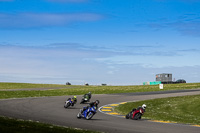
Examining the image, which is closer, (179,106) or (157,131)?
(157,131)

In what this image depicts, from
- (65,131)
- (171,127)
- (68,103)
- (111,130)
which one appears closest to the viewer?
(65,131)

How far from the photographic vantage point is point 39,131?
1538 centimetres

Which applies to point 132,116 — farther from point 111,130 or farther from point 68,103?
point 68,103

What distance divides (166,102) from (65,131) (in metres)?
30.9

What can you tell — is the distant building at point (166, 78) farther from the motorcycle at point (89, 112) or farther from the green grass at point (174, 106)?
the motorcycle at point (89, 112)

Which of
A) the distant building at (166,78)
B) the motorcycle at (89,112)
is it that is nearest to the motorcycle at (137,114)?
the motorcycle at (89,112)

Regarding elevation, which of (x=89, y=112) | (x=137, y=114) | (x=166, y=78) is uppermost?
(x=166, y=78)

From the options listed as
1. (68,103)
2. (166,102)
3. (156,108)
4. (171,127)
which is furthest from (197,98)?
(171,127)

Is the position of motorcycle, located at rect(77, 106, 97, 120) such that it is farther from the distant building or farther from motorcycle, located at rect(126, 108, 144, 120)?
the distant building

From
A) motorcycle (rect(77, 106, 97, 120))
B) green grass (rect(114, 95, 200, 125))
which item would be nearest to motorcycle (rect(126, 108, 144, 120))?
motorcycle (rect(77, 106, 97, 120))

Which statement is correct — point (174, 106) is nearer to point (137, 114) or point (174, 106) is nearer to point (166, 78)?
point (137, 114)

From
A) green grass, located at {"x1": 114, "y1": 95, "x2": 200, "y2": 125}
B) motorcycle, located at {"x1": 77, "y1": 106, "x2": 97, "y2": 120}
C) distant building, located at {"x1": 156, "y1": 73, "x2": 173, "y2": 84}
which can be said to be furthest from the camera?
distant building, located at {"x1": 156, "y1": 73, "x2": 173, "y2": 84}

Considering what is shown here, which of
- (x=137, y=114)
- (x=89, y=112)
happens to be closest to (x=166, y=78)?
(x=137, y=114)

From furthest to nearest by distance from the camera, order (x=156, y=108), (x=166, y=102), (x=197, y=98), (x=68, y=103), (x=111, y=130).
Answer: (x=197, y=98)
(x=166, y=102)
(x=156, y=108)
(x=68, y=103)
(x=111, y=130)
